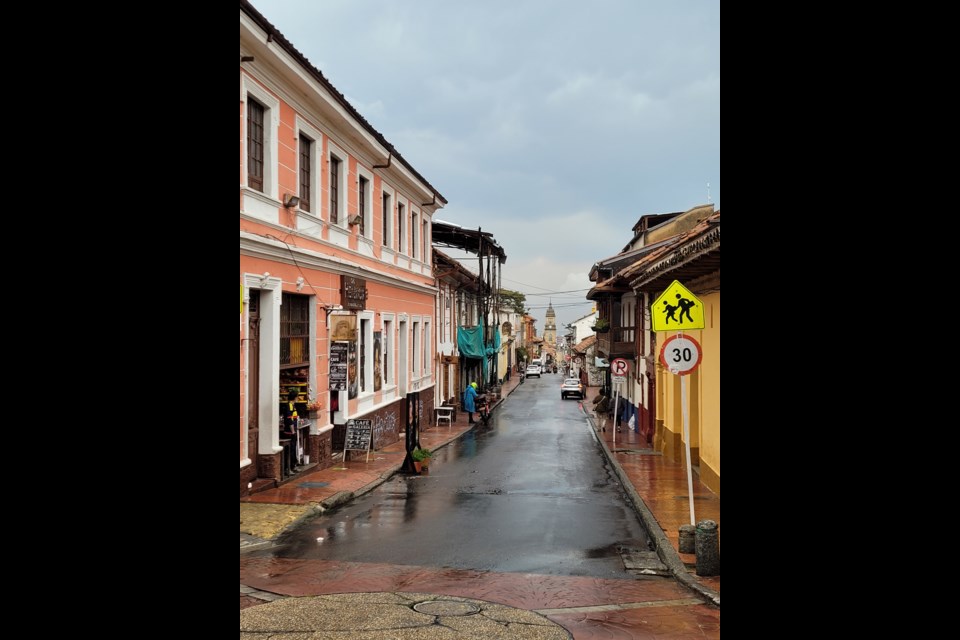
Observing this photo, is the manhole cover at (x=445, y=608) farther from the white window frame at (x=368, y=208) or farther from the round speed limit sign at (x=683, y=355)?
the white window frame at (x=368, y=208)

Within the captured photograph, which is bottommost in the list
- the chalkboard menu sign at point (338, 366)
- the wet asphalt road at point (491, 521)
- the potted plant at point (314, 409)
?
the wet asphalt road at point (491, 521)

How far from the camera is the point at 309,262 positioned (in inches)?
567

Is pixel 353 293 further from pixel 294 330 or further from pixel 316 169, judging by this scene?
pixel 316 169

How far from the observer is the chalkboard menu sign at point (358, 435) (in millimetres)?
16250

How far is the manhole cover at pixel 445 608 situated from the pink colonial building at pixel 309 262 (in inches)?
229

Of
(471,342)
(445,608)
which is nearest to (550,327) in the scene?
(471,342)

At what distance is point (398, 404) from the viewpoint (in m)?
22.3

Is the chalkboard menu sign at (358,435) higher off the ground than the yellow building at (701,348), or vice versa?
the yellow building at (701,348)

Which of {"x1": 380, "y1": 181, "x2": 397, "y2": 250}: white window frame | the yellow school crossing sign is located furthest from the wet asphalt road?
{"x1": 380, "y1": 181, "x2": 397, "y2": 250}: white window frame

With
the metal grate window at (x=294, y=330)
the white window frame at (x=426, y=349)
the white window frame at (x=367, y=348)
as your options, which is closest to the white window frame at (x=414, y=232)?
the white window frame at (x=426, y=349)

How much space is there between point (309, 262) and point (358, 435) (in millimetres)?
4233

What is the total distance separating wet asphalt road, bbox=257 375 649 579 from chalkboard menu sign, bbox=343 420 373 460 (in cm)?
149

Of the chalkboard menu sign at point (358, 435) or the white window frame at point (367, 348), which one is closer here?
the chalkboard menu sign at point (358, 435)
